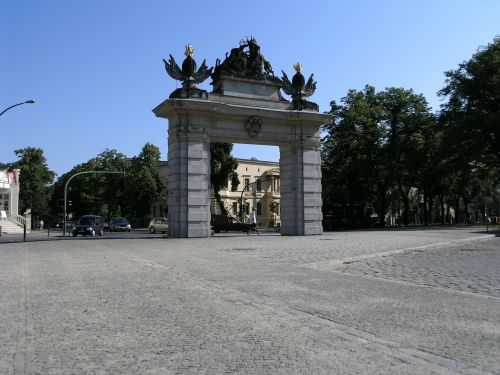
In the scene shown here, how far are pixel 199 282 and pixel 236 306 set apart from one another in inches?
107

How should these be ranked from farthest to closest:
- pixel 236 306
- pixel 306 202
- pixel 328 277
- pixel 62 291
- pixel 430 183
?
1. pixel 430 183
2. pixel 306 202
3. pixel 328 277
4. pixel 62 291
5. pixel 236 306

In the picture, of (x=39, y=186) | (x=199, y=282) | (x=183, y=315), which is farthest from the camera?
(x=39, y=186)

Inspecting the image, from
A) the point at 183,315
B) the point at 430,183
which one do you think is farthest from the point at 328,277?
the point at 430,183

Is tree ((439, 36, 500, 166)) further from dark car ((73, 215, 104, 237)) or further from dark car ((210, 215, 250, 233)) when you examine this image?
dark car ((73, 215, 104, 237))

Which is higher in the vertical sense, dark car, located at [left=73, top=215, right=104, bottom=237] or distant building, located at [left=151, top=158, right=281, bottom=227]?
distant building, located at [left=151, top=158, right=281, bottom=227]

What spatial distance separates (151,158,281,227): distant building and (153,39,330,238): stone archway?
54.4 meters

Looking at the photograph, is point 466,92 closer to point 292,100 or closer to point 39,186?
point 292,100

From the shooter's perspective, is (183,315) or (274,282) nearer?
(183,315)

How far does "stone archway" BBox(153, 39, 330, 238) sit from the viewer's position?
28.3 m

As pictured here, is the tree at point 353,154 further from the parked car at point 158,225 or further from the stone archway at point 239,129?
the stone archway at point 239,129

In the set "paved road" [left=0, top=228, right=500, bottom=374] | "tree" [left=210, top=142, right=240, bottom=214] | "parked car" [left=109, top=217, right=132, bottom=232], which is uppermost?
"tree" [left=210, top=142, right=240, bottom=214]

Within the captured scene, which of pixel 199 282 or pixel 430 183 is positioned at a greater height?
pixel 430 183

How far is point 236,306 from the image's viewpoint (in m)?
7.80

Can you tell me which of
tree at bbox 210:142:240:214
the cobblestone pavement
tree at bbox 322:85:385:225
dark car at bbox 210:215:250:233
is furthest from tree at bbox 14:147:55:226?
the cobblestone pavement
